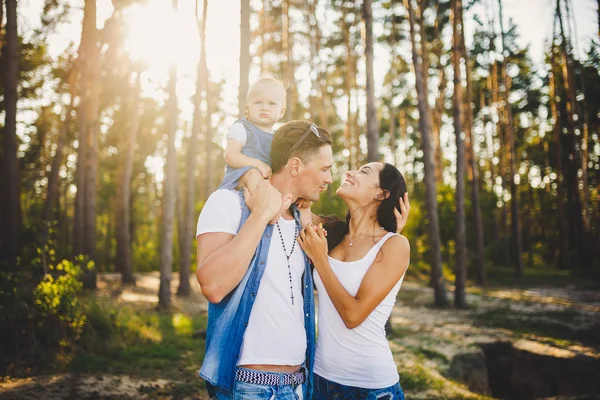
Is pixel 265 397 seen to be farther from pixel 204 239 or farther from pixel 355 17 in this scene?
pixel 355 17

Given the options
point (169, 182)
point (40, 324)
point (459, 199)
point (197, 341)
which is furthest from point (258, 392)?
point (459, 199)

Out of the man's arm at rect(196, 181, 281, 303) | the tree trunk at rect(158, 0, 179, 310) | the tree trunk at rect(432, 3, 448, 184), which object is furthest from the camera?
the tree trunk at rect(432, 3, 448, 184)

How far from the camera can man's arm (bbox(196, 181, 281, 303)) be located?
1.75m

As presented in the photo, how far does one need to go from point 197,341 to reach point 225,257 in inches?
309

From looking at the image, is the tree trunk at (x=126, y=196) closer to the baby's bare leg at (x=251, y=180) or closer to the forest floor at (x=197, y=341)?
the forest floor at (x=197, y=341)

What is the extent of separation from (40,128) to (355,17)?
1943cm

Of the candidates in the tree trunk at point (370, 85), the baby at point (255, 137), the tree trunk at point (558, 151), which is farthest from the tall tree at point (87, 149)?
the tree trunk at point (558, 151)

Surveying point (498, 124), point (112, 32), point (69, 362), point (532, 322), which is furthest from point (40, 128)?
point (498, 124)

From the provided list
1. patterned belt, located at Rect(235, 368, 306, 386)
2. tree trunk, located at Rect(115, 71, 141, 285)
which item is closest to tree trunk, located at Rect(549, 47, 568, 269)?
tree trunk, located at Rect(115, 71, 141, 285)

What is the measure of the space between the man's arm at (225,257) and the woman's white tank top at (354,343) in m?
0.73

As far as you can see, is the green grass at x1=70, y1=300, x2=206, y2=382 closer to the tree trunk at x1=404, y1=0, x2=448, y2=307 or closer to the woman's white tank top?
the woman's white tank top

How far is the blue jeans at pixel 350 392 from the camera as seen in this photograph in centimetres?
230

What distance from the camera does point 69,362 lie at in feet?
21.6

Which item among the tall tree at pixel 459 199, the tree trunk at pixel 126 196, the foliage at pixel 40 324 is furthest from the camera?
the tree trunk at pixel 126 196
